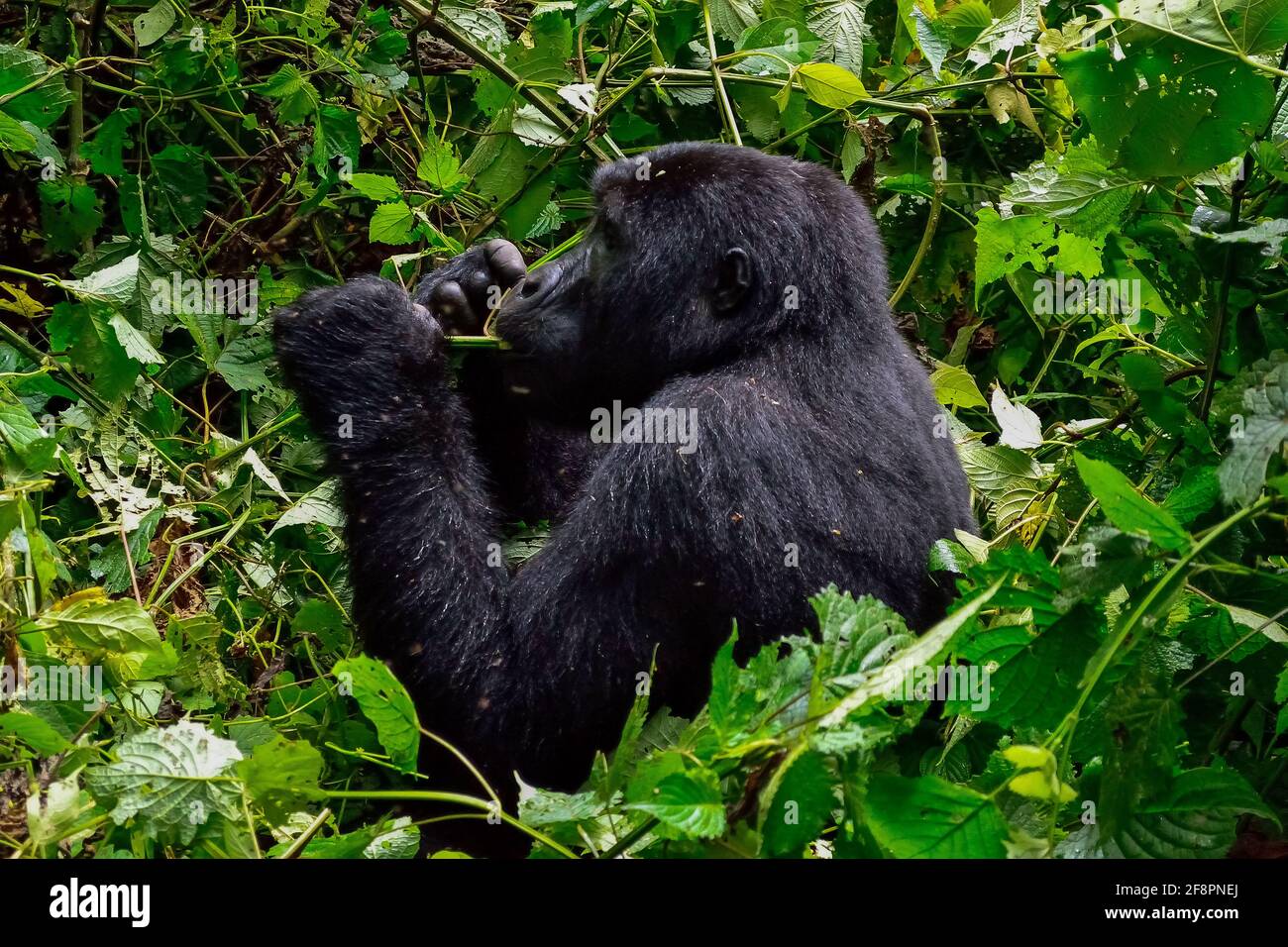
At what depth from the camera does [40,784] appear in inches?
104

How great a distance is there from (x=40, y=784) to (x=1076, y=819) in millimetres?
2180

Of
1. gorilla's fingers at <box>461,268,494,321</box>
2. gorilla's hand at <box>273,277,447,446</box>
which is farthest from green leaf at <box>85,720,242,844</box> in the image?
gorilla's fingers at <box>461,268,494,321</box>

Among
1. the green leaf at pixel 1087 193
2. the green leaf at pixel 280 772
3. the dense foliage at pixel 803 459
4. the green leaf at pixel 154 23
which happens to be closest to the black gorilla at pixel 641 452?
the dense foliage at pixel 803 459

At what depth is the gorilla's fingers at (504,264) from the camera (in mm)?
4078

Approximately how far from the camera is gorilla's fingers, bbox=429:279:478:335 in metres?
4.07

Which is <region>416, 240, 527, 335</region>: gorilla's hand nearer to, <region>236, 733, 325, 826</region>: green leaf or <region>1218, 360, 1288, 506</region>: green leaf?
<region>236, 733, 325, 826</region>: green leaf

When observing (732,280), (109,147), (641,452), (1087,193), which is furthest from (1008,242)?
(109,147)

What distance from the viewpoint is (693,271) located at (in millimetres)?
3660

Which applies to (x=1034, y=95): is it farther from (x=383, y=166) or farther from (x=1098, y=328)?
(x=383, y=166)

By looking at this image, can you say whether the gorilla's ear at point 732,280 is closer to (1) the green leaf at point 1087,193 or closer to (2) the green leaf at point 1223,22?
(1) the green leaf at point 1087,193

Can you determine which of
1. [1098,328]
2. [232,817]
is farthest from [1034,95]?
[232,817]

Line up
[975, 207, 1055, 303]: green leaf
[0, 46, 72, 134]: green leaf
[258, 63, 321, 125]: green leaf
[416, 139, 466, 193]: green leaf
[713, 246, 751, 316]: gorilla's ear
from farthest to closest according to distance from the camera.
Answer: [258, 63, 321, 125]: green leaf → [416, 139, 466, 193]: green leaf → [0, 46, 72, 134]: green leaf → [975, 207, 1055, 303]: green leaf → [713, 246, 751, 316]: gorilla's ear
